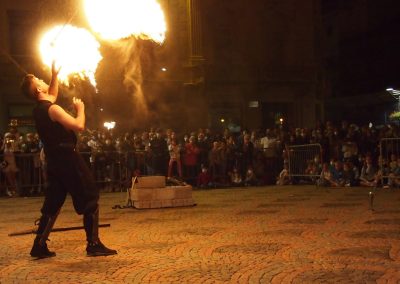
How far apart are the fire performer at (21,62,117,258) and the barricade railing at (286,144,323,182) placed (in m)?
11.3

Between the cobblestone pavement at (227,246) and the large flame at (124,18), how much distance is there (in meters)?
3.78

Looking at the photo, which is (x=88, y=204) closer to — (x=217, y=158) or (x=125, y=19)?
(x=125, y=19)

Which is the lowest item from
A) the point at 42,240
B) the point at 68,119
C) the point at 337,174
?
the point at 42,240

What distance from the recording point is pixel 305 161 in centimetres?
1722

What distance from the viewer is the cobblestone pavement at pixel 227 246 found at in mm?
5230

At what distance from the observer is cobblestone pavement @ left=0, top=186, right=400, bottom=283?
206 inches

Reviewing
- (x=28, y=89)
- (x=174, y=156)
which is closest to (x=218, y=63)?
(x=174, y=156)

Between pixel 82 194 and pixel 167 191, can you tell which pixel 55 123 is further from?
pixel 167 191

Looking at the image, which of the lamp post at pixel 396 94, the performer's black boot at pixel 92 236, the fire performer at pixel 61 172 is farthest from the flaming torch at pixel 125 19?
the lamp post at pixel 396 94

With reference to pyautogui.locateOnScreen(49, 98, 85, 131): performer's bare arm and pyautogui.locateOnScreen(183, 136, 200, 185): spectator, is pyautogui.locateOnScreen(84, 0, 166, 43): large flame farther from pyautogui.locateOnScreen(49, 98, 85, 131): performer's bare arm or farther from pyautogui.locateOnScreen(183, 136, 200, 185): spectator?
pyautogui.locateOnScreen(49, 98, 85, 131): performer's bare arm

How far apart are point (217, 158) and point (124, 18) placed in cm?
697

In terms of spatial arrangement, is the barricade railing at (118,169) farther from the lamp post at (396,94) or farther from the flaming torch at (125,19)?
the lamp post at (396,94)

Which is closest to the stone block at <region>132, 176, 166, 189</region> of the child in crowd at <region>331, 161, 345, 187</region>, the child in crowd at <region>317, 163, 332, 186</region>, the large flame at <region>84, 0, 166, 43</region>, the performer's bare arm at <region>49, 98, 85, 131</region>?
the large flame at <region>84, 0, 166, 43</region>

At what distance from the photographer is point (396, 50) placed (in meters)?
40.0
